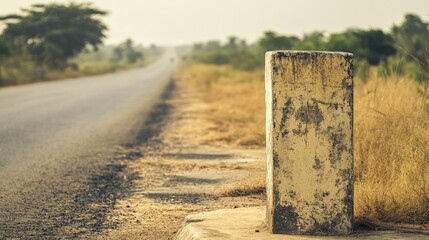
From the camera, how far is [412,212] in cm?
413

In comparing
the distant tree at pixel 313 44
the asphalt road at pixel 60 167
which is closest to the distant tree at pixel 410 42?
the asphalt road at pixel 60 167

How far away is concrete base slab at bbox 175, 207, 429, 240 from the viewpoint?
369cm

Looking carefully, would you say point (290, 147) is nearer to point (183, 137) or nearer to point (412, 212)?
point (412, 212)

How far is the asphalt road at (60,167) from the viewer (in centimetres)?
461

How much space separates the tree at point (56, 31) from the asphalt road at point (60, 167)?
2541 cm

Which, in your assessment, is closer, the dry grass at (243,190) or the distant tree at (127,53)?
the dry grass at (243,190)

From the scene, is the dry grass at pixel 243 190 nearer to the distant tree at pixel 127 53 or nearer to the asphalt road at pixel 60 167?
the asphalt road at pixel 60 167

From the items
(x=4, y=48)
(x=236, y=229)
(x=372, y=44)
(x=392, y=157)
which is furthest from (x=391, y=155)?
(x=4, y=48)

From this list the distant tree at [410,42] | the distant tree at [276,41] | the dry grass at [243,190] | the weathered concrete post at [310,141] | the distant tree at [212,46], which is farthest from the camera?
the distant tree at [212,46]

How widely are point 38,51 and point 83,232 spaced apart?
36.8 m

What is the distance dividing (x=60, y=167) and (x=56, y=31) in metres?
36.0

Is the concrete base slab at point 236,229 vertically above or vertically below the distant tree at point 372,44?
below

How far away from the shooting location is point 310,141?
3.71m

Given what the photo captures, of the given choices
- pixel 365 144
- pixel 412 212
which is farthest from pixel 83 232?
pixel 365 144
